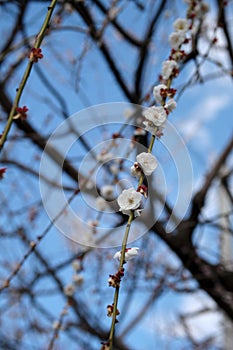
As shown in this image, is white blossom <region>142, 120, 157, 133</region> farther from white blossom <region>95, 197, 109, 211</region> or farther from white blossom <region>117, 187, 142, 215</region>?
white blossom <region>95, 197, 109, 211</region>

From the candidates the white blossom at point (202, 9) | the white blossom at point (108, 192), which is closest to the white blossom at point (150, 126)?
the white blossom at point (202, 9)

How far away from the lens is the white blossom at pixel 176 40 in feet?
3.50

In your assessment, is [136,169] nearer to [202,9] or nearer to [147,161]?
[147,161]

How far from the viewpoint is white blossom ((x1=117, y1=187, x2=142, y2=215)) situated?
2.43ft

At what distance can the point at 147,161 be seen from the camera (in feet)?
2.52

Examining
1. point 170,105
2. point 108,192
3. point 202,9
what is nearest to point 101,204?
point 108,192

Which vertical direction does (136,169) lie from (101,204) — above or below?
below

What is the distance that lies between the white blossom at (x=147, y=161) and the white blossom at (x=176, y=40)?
1.34ft

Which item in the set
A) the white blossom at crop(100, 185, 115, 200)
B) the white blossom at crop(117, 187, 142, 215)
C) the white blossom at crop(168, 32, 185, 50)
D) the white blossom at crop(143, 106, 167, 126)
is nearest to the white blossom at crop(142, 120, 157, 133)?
the white blossom at crop(143, 106, 167, 126)

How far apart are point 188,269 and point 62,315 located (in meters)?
0.92

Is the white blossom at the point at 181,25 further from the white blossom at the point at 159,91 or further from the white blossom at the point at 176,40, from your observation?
the white blossom at the point at 159,91

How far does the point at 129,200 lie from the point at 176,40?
19.6 inches

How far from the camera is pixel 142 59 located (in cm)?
221

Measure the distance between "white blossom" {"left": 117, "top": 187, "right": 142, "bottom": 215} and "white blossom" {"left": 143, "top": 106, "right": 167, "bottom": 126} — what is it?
0.50 ft
